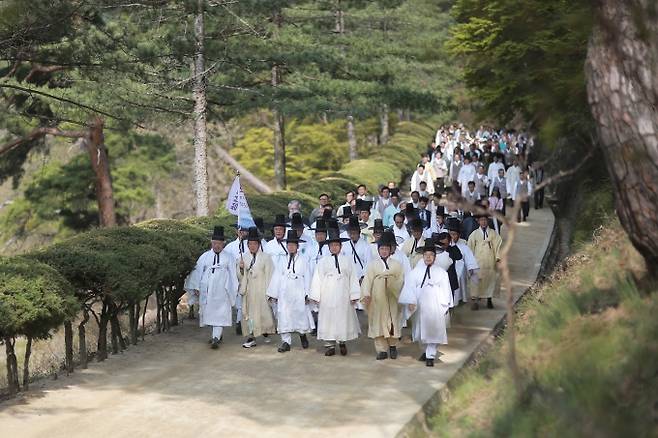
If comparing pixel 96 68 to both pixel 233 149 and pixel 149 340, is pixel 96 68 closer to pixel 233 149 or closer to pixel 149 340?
pixel 149 340

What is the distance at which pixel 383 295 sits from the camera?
14.0 m

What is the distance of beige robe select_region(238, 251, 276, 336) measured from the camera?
49.4 ft

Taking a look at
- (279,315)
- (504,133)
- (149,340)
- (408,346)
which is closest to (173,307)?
(149,340)

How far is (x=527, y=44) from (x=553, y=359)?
12.5 meters

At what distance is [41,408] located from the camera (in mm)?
11352

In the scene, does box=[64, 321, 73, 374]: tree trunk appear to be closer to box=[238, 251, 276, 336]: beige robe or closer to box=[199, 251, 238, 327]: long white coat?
box=[199, 251, 238, 327]: long white coat

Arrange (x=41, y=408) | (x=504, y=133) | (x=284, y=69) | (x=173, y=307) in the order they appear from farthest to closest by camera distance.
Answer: (x=504, y=133)
(x=284, y=69)
(x=173, y=307)
(x=41, y=408)

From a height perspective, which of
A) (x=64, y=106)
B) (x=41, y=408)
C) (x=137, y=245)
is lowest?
(x=41, y=408)

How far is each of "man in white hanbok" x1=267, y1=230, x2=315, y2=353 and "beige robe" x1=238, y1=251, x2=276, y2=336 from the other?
1.02ft

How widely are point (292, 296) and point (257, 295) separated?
649 millimetres

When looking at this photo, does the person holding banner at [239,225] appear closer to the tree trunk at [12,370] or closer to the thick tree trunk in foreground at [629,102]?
the tree trunk at [12,370]

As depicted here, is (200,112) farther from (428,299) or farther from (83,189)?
(83,189)

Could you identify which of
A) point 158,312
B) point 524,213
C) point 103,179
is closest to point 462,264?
point 158,312

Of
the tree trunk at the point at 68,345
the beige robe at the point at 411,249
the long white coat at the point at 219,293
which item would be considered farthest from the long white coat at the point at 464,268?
the tree trunk at the point at 68,345
